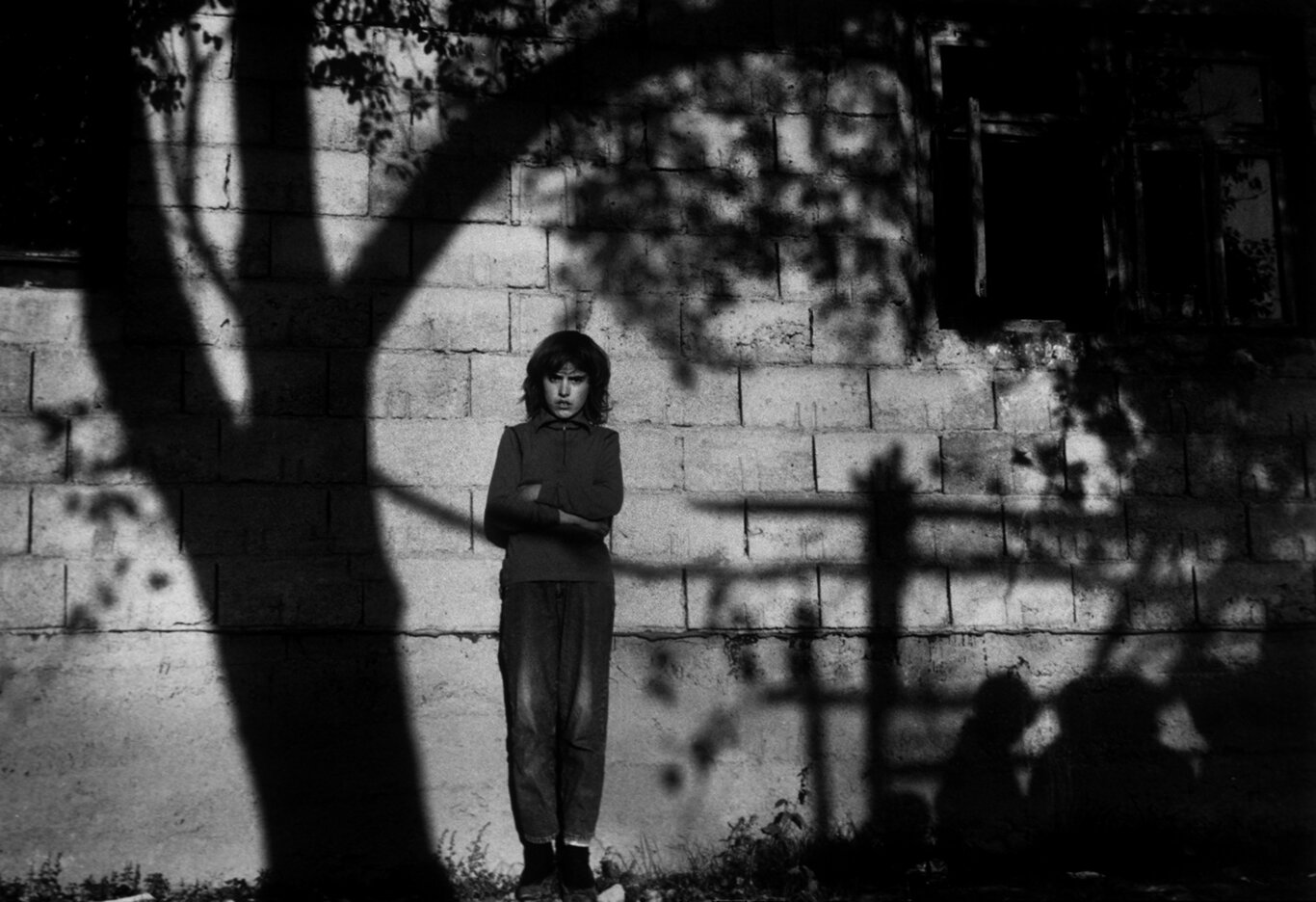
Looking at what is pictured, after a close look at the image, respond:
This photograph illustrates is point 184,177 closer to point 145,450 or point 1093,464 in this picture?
point 145,450

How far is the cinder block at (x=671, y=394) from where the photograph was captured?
5219 millimetres

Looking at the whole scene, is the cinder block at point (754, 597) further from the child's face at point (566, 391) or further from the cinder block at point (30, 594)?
the cinder block at point (30, 594)

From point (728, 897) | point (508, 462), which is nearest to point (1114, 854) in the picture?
point (728, 897)

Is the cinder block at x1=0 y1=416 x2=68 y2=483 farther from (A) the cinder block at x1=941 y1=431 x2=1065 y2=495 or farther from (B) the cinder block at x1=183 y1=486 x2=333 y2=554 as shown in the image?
(A) the cinder block at x1=941 y1=431 x2=1065 y2=495

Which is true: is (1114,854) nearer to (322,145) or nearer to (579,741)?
(579,741)

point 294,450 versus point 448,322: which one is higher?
point 448,322

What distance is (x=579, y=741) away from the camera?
15.2 feet

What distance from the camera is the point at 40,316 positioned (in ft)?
16.0

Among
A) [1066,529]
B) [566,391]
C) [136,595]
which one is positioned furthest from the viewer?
[1066,529]

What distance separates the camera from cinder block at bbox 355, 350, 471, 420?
16.5ft

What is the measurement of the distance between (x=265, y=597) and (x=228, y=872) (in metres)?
1.02

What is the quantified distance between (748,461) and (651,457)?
0.40m

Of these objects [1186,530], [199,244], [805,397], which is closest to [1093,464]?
[1186,530]

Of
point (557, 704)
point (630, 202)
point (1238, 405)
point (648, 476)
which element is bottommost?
point (557, 704)
